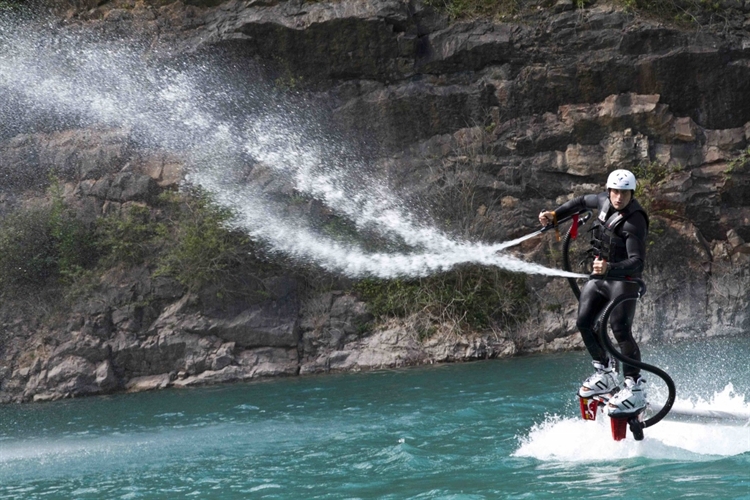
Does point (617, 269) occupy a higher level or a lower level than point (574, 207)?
lower

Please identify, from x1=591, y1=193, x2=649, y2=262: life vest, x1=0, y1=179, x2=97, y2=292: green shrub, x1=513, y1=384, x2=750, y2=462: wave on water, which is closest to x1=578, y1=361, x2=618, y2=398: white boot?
x1=513, y1=384, x2=750, y2=462: wave on water

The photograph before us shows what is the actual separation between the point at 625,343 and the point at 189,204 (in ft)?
38.2

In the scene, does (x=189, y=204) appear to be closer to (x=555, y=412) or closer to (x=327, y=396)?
(x=327, y=396)

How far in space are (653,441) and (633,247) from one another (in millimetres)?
1995

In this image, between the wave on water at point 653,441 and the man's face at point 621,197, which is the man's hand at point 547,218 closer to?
the man's face at point 621,197

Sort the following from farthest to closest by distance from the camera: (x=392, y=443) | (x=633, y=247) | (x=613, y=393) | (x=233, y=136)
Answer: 1. (x=233, y=136)
2. (x=392, y=443)
3. (x=613, y=393)
4. (x=633, y=247)

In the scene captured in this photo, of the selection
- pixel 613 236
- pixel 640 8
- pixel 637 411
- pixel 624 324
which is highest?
pixel 640 8

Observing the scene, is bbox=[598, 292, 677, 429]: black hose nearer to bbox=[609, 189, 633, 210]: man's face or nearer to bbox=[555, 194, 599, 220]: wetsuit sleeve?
bbox=[609, 189, 633, 210]: man's face

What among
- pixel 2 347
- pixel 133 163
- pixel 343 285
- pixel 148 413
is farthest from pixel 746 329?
pixel 2 347

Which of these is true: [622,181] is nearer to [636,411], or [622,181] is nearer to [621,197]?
[621,197]

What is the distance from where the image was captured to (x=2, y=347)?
17.3 m

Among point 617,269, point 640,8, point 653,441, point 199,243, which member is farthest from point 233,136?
point 653,441

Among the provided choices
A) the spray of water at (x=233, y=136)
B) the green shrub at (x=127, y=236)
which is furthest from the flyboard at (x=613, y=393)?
the green shrub at (x=127, y=236)

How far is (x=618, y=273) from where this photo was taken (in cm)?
842
